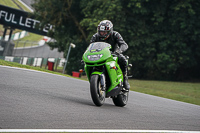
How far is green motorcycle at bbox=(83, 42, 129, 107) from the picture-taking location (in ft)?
23.6

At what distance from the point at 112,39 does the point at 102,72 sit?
116 cm

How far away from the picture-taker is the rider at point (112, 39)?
7.92 m

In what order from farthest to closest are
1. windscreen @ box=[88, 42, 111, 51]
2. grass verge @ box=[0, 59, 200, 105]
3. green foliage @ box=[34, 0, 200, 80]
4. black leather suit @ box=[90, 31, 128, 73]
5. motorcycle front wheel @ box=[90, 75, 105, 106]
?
green foliage @ box=[34, 0, 200, 80]
grass verge @ box=[0, 59, 200, 105]
black leather suit @ box=[90, 31, 128, 73]
windscreen @ box=[88, 42, 111, 51]
motorcycle front wheel @ box=[90, 75, 105, 106]

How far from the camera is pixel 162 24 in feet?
105

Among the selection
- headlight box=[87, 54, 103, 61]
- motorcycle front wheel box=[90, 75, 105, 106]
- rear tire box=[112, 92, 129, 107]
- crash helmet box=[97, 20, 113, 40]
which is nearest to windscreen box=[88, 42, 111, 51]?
headlight box=[87, 54, 103, 61]

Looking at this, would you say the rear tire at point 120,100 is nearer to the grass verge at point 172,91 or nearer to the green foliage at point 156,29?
the grass verge at point 172,91

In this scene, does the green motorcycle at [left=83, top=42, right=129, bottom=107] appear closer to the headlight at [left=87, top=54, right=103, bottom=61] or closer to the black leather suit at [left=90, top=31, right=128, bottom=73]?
the headlight at [left=87, top=54, right=103, bottom=61]

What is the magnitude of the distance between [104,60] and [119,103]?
5.20 ft

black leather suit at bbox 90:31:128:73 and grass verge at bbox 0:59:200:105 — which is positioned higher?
black leather suit at bbox 90:31:128:73

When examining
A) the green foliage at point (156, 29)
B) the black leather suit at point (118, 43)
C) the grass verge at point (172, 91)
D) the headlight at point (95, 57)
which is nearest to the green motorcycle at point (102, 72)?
the headlight at point (95, 57)

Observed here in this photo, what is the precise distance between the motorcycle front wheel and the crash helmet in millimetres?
1237

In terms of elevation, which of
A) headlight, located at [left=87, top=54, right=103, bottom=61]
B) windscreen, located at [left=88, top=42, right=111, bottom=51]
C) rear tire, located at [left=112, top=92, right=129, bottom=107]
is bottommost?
rear tire, located at [left=112, top=92, right=129, bottom=107]

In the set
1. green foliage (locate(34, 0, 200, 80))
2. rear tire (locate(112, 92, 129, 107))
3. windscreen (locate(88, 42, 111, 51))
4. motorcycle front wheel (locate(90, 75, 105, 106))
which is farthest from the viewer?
green foliage (locate(34, 0, 200, 80))

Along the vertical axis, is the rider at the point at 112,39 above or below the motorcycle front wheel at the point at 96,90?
above
